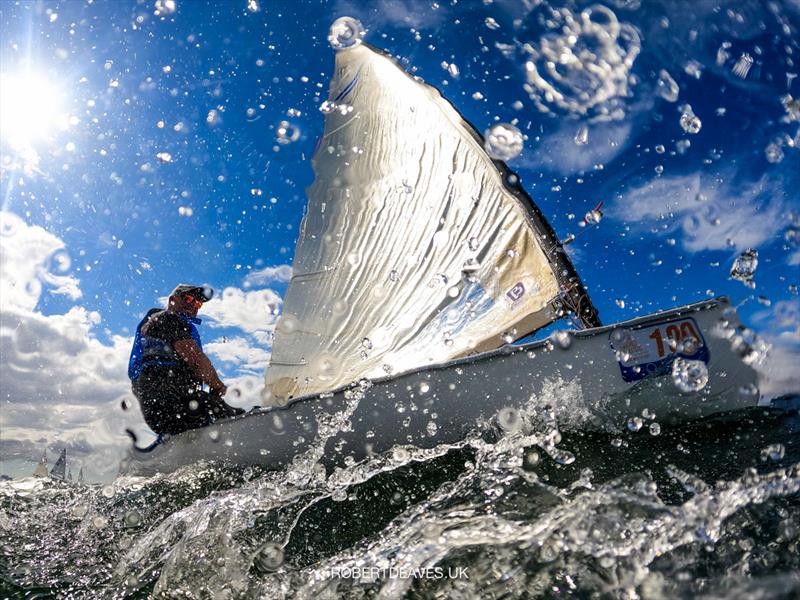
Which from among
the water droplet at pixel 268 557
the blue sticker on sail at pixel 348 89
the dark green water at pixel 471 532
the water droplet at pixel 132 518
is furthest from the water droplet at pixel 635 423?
the blue sticker on sail at pixel 348 89

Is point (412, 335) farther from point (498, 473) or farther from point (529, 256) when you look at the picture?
point (498, 473)

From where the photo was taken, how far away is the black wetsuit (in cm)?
439

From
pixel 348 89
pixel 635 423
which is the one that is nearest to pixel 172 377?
pixel 635 423

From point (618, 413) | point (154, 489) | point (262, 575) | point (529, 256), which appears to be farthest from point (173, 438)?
point (529, 256)

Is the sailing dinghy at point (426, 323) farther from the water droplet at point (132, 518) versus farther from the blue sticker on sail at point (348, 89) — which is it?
the water droplet at point (132, 518)

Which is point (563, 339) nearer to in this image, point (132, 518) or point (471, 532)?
point (471, 532)

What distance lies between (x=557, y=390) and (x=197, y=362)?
3259mm

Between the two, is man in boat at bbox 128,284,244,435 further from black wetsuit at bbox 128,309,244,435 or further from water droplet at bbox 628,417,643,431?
water droplet at bbox 628,417,643,431

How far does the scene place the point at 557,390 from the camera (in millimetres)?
3100

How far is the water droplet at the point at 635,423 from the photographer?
9.99ft

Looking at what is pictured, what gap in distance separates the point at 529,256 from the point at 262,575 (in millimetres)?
5155

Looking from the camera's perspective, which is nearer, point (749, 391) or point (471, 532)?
point (471, 532)

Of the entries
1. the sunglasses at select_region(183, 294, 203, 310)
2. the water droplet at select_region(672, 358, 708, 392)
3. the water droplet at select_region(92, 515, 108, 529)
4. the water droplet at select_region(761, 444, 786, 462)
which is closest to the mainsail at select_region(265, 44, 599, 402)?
the sunglasses at select_region(183, 294, 203, 310)

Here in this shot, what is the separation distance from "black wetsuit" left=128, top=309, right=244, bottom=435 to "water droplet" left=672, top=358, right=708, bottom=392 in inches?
141
